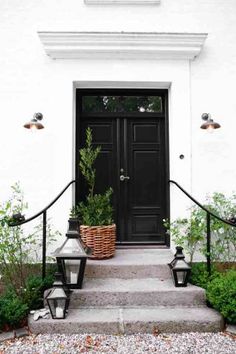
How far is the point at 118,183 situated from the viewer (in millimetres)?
4570

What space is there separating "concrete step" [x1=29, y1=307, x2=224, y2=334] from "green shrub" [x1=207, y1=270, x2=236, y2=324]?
11 cm

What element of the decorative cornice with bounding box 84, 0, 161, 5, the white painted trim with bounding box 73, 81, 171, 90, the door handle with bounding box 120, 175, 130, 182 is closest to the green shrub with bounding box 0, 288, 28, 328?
the door handle with bounding box 120, 175, 130, 182

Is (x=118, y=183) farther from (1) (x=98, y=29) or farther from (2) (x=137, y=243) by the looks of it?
(1) (x=98, y=29)

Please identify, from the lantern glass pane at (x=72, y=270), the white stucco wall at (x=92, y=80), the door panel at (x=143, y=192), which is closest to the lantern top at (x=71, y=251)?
the lantern glass pane at (x=72, y=270)

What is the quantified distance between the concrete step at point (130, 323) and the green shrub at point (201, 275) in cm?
44

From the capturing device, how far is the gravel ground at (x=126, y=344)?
2656 millimetres

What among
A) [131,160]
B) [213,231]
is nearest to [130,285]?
[213,231]

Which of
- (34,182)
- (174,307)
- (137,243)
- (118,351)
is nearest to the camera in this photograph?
(118,351)

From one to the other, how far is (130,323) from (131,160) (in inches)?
93.9

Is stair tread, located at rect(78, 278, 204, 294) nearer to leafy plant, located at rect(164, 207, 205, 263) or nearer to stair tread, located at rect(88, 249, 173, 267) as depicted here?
stair tread, located at rect(88, 249, 173, 267)

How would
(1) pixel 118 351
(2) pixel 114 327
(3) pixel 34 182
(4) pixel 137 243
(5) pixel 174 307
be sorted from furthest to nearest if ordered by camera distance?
(4) pixel 137 243
(3) pixel 34 182
(5) pixel 174 307
(2) pixel 114 327
(1) pixel 118 351

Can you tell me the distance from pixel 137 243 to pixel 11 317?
7.03 feet

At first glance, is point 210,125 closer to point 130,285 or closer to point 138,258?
point 138,258

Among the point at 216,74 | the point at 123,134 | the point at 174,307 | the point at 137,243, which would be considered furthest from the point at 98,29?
the point at 174,307
